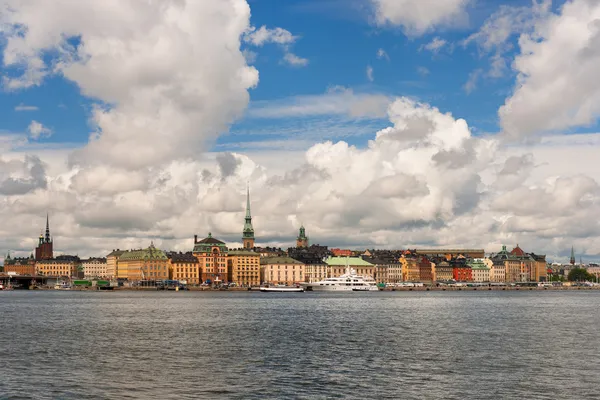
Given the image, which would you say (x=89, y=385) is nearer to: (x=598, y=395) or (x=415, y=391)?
(x=415, y=391)

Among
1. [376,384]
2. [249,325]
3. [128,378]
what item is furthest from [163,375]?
[249,325]

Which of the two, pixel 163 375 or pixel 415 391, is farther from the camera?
pixel 163 375

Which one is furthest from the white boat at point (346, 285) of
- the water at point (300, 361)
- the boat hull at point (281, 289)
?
the water at point (300, 361)

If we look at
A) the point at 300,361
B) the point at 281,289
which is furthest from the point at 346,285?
the point at 300,361

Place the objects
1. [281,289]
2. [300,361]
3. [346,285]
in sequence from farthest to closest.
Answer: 1. [281,289]
2. [346,285]
3. [300,361]

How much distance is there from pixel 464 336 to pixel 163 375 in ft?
77.8

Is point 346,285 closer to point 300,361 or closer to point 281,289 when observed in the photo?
point 281,289

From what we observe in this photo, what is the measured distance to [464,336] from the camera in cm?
5181

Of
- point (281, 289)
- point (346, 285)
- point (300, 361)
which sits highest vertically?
point (300, 361)

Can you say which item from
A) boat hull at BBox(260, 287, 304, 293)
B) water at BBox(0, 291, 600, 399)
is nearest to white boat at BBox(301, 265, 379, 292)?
boat hull at BBox(260, 287, 304, 293)

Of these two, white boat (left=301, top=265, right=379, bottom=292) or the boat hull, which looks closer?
white boat (left=301, top=265, right=379, bottom=292)

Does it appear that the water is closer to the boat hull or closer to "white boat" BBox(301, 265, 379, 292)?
"white boat" BBox(301, 265, 379, 292)

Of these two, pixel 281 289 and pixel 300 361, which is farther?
pixel 281 289

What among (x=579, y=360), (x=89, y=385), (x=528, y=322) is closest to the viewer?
(x=89, y=385)
